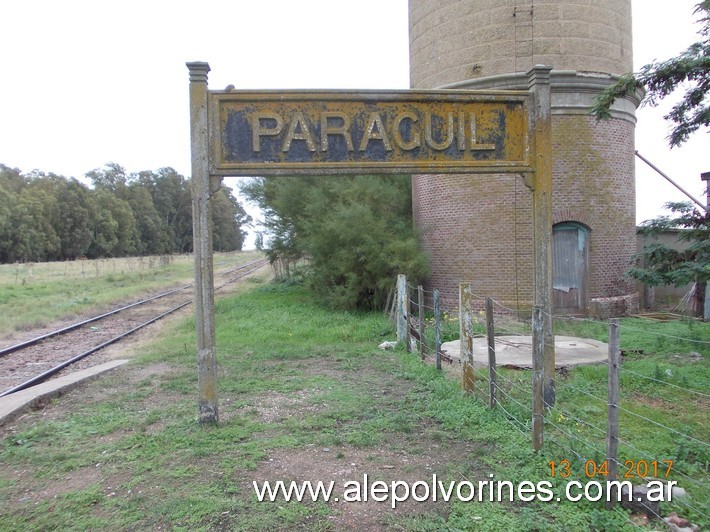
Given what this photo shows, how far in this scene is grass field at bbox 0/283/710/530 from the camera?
3.86m

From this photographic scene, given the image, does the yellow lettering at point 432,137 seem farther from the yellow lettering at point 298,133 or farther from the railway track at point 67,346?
the railway track at point 67,346

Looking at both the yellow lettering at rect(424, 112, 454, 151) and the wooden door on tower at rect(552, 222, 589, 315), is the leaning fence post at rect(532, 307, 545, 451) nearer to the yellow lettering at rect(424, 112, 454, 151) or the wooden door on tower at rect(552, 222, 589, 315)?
the yellow lettering at rect(424, 112, 454, 151)

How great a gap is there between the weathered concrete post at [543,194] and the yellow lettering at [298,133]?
2430 mm

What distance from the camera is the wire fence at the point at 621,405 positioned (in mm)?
4035

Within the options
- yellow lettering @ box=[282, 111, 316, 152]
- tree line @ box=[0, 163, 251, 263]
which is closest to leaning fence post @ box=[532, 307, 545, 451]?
yellow lettering @ box=[282, 111, 316, 152]

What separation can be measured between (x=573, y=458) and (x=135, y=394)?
5.62 meters

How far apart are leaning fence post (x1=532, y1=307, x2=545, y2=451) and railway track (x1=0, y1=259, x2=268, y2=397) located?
7312 millimetres

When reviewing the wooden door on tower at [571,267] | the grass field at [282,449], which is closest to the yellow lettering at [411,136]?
the grass field at [282,449]

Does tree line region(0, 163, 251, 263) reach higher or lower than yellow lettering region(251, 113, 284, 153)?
higher

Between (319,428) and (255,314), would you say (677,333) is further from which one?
(255,314)

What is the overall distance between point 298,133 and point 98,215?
68.0 metres

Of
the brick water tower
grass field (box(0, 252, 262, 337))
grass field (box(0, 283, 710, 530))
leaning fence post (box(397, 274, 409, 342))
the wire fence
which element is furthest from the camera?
grass field (box(0, 252, 262, 337))

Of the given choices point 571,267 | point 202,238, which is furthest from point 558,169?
point 202,238

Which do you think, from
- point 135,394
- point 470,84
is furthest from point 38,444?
point 470,84
